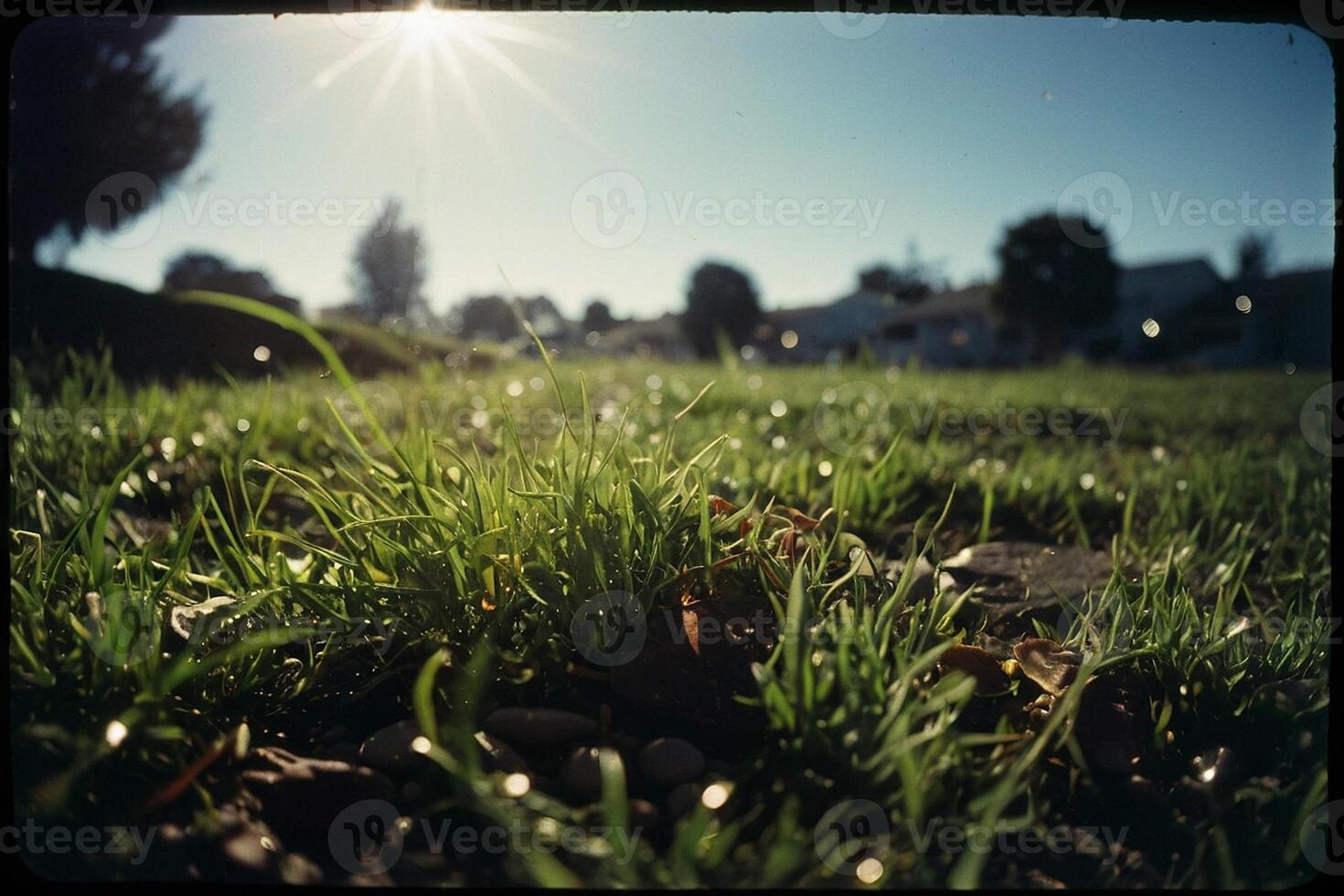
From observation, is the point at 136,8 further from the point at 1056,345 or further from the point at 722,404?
the point at 1056,345

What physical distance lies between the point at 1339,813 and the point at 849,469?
4.40ft

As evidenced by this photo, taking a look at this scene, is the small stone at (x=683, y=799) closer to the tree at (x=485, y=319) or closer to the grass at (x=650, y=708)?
the grass at (x=650, y=708)

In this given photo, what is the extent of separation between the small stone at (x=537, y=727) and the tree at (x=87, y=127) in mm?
1090

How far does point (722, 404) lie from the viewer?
4801 millimetres

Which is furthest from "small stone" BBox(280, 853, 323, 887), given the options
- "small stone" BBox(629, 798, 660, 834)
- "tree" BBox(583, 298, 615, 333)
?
"tree" BBox(583, 298, 615, 333)

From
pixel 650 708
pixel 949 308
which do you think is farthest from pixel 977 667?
pixel 949 308

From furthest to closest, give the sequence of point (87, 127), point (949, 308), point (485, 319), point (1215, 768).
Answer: point (949, 308)
point (485, 319)
point (87, 127)
point (1215, 768)

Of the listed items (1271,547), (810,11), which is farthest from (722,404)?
(810,11)

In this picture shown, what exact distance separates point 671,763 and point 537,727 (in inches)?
8.3

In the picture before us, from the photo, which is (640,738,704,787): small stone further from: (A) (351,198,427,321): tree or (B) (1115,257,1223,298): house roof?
(B) (1115,257,1223,298): house roof

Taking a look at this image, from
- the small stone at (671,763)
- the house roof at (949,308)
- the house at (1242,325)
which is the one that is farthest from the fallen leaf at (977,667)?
the house roof at (949,308)

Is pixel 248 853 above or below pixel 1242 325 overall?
below

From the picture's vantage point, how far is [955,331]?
143 feet

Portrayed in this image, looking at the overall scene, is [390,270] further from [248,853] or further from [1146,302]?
[1146,302]
